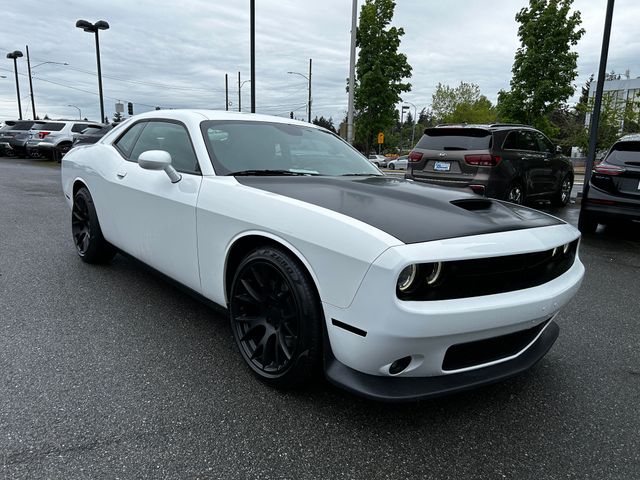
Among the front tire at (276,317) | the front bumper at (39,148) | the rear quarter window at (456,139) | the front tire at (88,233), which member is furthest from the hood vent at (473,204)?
the front bumper at (39,148)

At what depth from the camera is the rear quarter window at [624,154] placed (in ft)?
20.5

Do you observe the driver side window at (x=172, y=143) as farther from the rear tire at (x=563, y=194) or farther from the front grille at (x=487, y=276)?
the rear tire at (x=563, y=194)

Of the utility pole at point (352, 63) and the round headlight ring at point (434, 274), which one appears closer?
the round headlight ring at point (434, 274)

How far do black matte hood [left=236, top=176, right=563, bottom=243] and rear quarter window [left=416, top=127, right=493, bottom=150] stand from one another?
527 centimetres

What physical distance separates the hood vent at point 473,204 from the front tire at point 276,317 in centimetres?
92

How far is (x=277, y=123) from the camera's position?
3.74m

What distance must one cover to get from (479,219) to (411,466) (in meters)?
1.16

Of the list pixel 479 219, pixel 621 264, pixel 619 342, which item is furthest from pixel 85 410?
pixel 621 264

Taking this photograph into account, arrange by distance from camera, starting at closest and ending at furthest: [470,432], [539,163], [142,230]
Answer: [470,432], [142,230], [539,163]

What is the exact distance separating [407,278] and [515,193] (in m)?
7.32

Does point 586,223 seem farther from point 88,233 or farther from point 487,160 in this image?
point 88,233

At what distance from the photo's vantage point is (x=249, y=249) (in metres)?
2.68

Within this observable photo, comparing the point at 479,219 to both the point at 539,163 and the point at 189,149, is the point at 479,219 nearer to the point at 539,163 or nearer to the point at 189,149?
the point at 189,149

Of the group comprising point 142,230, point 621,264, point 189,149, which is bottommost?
point 621,264
